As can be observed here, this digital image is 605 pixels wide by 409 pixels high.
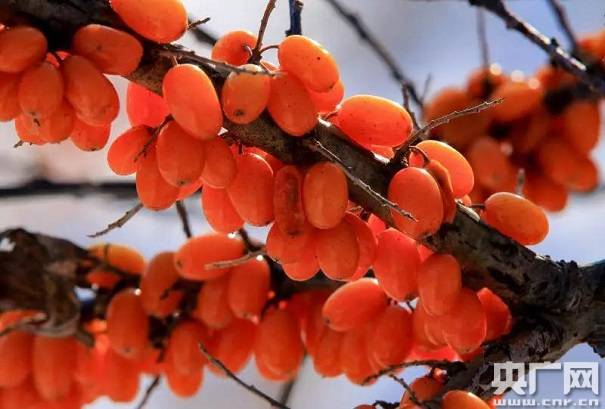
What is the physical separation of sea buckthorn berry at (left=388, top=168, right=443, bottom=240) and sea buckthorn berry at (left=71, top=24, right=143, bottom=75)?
1.27 ft

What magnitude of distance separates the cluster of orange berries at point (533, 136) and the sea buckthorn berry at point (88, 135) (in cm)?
144

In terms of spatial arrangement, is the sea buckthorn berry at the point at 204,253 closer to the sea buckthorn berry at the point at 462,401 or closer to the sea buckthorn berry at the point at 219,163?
the sea buckthorn berry at the point at 219,163

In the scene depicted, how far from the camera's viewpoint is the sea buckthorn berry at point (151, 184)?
4.04 feet

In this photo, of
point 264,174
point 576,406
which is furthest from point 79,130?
point 576,406

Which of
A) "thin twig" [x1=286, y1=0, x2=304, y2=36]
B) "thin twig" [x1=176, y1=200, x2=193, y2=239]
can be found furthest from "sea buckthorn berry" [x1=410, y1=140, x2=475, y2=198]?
"thin twig" [x1=176, y1=200, x2=193, y2=239]

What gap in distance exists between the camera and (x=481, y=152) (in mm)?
2518

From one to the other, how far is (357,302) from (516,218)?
1.06ft

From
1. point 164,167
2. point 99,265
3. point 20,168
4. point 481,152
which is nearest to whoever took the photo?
point 164,167

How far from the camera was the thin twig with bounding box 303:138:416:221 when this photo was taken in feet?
3.75

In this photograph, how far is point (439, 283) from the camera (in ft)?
4.23

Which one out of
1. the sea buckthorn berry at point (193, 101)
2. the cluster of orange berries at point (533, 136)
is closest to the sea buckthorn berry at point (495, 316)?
the sea buckthorn berry at point (193, 101)

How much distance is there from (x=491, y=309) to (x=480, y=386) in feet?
0.84

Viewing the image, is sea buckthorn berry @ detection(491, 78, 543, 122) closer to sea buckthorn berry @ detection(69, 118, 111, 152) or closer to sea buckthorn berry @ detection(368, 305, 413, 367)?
sea buckthorn berry @ detection(368, 305, 413, 367)

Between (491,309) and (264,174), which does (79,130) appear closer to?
(264,174)
